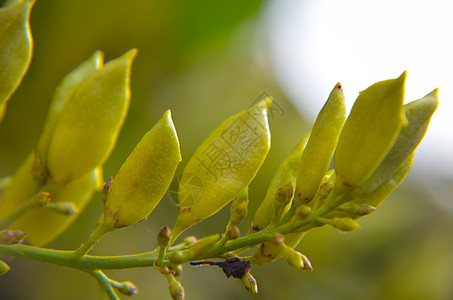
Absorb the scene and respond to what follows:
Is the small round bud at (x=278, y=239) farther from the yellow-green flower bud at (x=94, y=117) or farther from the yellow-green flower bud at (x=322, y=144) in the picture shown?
the yellow-green flower bud at (x=94, y=117)

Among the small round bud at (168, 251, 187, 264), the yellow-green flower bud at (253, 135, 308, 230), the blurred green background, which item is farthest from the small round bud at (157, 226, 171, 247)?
the blurred green background

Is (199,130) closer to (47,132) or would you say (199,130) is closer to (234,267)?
(47,132)

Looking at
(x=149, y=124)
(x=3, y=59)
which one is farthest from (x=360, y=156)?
(x=149, y=124)

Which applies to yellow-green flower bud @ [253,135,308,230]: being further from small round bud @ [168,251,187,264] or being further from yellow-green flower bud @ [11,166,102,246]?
yellow-green flower bud @ [11,166,102,246]

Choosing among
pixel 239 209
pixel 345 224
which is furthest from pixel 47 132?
pixel 345 224

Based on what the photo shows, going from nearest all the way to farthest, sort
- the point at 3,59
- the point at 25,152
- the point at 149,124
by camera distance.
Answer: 1. the point at 3,59
2. the point at 25,152
3. the point at 149,124

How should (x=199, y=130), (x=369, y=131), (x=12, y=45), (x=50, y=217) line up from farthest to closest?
1. (x=199, y=130)
2. (x=50, y=217)
3. (x=12, y=45)
4. (x=369, y=131)

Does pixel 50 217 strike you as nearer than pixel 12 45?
No

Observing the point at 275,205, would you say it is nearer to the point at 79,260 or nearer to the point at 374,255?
the point at 79,260
